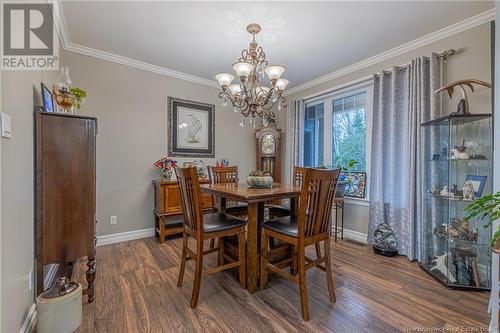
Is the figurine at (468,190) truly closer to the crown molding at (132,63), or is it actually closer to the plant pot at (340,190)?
the plant pot at (340,190)

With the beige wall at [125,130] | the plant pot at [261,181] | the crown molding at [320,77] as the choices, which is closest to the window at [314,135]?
the crown molding at [320,77]

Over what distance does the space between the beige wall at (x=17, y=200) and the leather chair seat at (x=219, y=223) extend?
1.11 meters

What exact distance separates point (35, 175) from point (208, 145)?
257cm

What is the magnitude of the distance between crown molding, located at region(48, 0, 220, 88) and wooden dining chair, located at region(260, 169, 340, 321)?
2753 millimetres

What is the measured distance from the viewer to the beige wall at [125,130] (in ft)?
10.2

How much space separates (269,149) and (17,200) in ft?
11.8

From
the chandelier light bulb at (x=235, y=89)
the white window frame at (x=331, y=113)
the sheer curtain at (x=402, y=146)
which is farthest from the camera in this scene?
the white window frame at (x=331, y=113)

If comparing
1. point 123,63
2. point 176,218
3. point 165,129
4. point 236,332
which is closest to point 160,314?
point 236,332

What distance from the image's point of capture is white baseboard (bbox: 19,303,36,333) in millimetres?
1448

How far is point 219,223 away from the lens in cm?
203

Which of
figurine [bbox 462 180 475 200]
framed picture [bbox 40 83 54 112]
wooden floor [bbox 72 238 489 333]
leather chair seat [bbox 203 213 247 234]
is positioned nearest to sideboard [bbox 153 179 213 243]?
wooden floor [bbox 72 238 489 333]

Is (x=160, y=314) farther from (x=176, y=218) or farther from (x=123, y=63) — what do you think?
(x=123, y=63)

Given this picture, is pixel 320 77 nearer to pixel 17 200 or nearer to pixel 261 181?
pixel 261 181

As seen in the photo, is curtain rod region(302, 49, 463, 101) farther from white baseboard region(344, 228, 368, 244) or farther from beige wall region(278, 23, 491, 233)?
white baseboard region(344, 228, 368, 244)
